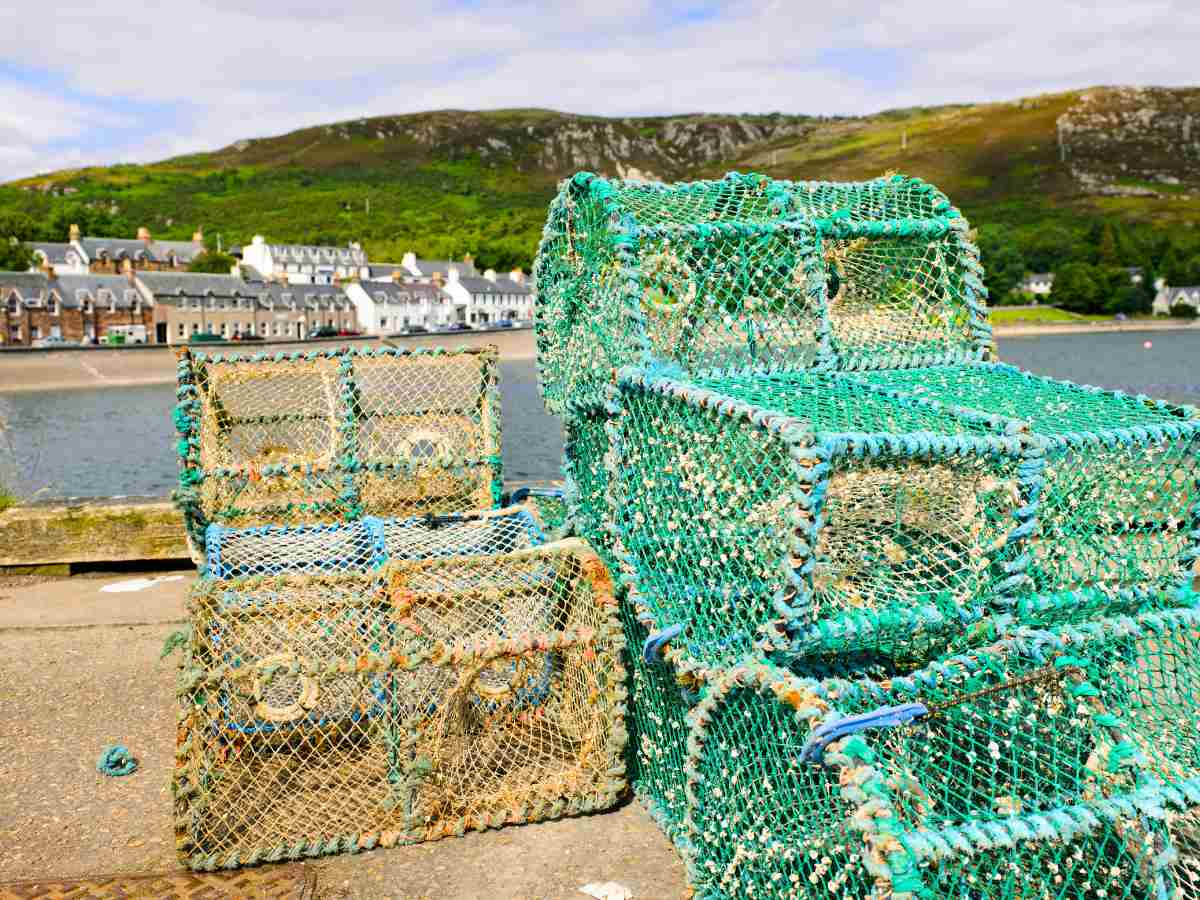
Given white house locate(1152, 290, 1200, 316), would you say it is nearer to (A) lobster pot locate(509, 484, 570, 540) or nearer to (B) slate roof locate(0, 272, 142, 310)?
(B) slate roof locate(0, 272, 142, 310)

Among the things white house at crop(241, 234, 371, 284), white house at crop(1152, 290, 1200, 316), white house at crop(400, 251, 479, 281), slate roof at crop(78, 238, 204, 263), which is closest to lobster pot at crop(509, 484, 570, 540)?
white house at crop(400, 251, 479, 281)

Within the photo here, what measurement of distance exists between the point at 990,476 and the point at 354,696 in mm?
2021

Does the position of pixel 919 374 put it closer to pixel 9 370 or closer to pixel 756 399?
pixel 756 399

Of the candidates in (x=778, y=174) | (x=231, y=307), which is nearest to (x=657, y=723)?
(x=231, y=307)

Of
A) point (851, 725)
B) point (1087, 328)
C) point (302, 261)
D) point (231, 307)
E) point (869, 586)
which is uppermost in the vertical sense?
point (869, 586)

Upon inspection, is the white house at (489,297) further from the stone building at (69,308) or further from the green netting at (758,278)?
the green netting at (758,278)

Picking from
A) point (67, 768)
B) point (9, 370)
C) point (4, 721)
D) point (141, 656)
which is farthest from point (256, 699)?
point (9, 370)

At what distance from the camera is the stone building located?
2936 inches

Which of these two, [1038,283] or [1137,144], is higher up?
[1137,144]

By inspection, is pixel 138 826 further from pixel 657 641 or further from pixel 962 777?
pixel 962 777

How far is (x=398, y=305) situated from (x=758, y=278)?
99.8 meters

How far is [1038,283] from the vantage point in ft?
380

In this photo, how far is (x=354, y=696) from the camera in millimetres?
3426

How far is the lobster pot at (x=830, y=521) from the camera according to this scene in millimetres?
2680
